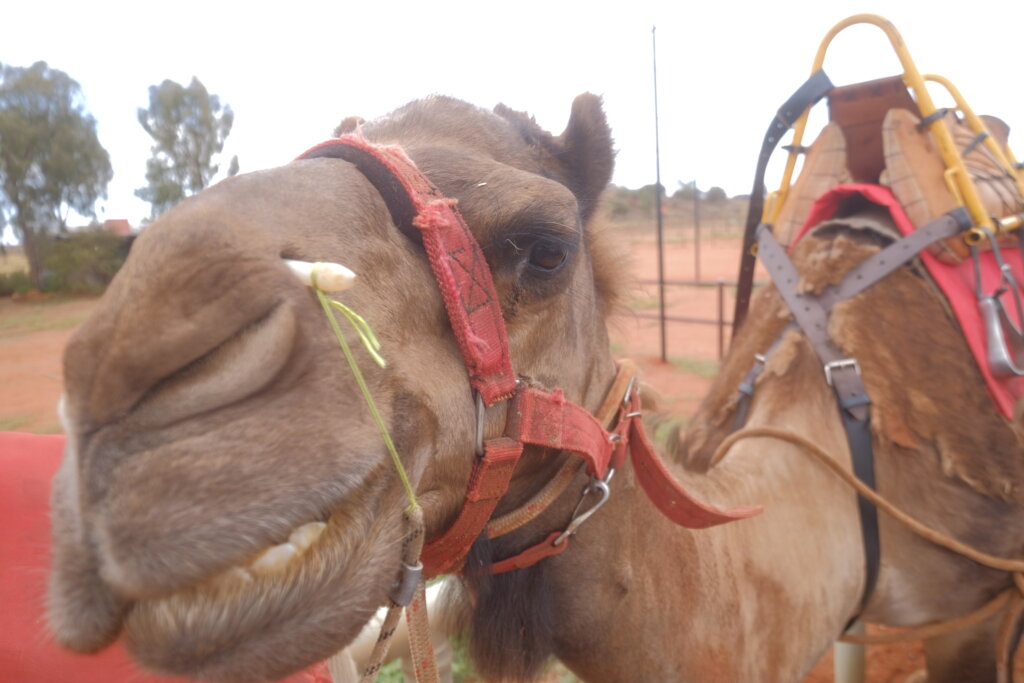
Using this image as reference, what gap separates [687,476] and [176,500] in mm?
1583

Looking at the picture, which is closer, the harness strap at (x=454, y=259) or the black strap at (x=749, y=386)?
the harness strap at (x=454, y=259)

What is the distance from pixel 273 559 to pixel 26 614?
3.95 ft

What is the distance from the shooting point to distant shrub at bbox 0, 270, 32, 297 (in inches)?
736

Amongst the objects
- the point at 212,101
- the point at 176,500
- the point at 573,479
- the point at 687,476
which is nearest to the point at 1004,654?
the point at 687,476

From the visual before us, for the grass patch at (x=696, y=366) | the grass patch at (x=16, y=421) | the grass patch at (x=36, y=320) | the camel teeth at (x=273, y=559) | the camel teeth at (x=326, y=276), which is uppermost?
the camel teeth at (x=326, y=276)

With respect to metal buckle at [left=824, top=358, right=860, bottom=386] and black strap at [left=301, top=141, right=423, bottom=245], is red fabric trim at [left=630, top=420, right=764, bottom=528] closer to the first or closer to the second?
black strap at [left=301, top=141, right=423, bottom=245]

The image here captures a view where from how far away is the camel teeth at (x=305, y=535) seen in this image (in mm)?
941

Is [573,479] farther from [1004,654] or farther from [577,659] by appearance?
[1004,654]

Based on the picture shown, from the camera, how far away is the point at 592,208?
1.78 meters

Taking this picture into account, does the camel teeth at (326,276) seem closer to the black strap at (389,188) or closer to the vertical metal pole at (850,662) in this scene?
the black strap at (389,188)

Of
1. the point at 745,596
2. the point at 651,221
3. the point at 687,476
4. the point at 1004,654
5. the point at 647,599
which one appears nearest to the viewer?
the point at 647,599

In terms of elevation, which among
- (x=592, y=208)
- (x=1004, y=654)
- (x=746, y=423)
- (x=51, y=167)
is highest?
(x=51, y=167)

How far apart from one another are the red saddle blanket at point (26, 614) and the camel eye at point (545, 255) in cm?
114

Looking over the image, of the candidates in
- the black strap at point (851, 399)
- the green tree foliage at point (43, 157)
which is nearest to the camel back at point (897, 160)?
the black strap at point (851, 399)
